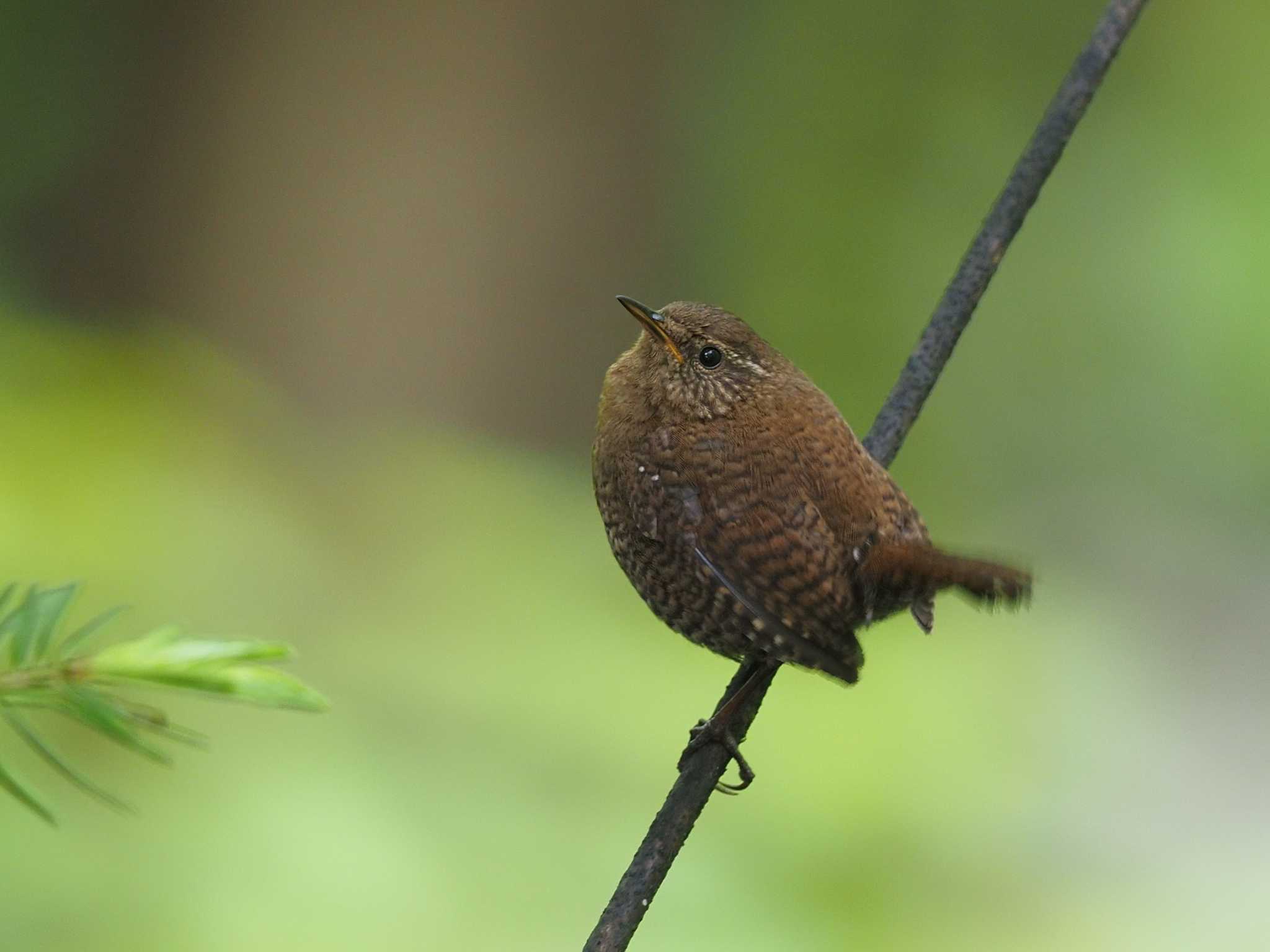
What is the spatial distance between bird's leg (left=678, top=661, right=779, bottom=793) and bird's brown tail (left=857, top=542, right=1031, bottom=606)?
238 mm

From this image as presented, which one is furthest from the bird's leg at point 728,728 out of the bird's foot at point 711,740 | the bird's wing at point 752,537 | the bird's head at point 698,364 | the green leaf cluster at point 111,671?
the green leaf cluster at point 111,671

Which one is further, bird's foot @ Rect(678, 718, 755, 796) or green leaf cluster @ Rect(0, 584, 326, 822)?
bird's foot @ Rect(678, 718, 755, 796)

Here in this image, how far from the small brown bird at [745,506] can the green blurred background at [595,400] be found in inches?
50.3

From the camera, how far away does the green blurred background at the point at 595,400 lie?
340 centimetres

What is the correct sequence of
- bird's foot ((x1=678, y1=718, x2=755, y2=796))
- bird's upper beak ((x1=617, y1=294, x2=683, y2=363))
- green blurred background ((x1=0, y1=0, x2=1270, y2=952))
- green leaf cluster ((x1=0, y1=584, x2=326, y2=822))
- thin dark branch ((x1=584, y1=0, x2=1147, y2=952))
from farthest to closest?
green blurred background ((x1=0, y1=0, x2=1270, y2=952))
bird's upper beak ((x1=617, y1=294, x2=683, y2=363))
bird's foot ((x1=678, y1=718, x2=755, y2=796))
thin dark branch ((x1=584, y1=0, x2=1147, y2=952))
green leaf cluster ((x1=0, y1=584, x2=326, y2=822))

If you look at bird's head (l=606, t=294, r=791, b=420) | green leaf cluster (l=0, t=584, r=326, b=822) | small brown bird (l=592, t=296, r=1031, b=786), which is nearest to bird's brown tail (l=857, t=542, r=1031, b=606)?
small brown bird (l=592, t=296, r=1031, b=786)

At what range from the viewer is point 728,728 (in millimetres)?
2049

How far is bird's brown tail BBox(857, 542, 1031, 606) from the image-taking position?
175cm

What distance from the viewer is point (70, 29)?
5.26 meters

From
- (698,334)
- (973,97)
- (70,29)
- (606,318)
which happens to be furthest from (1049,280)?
(70,29)

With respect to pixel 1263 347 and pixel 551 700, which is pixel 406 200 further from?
pixel 1263 347

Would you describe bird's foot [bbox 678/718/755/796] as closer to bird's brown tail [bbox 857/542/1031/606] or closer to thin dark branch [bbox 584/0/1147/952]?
thin dark branch [bbox 584/0/1147/952]

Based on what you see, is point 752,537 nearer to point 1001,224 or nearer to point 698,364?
point 698,364

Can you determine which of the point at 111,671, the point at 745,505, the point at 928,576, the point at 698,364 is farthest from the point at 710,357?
the point at 111,671
